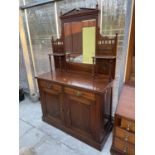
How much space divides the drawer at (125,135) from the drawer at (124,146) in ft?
0.19

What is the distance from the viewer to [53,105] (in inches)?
77.6

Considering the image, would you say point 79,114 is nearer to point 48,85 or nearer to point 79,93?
point 79,93

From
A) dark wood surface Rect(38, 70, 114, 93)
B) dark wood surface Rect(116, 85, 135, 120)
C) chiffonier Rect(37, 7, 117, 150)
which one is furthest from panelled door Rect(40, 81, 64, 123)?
dark wood surface Rect(116, 85, 135, 120)

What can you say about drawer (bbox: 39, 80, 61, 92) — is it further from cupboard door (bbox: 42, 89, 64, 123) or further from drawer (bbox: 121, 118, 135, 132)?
drawer (bbox: 121, 118, 135, 132)

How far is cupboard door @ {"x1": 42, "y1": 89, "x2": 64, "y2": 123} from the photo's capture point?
1858mm

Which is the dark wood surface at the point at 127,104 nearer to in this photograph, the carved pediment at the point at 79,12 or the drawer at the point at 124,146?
the drawer at the point at 124,146

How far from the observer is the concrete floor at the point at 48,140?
1.68 metres

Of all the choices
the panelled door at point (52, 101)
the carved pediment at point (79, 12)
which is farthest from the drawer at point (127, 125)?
the carved pediment at point (79, 12)

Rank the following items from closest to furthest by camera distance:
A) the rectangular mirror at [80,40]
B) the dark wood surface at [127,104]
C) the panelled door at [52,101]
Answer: the dark wood surface at [127,104] → the rectangular mirror at [80,40] → the panelled door at [52,101]

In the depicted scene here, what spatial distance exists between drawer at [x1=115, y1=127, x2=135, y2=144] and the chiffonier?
241mm

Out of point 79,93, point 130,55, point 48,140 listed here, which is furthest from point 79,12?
point 48,140

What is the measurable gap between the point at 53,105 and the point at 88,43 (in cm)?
102
